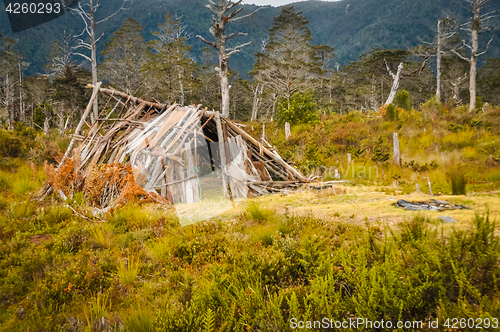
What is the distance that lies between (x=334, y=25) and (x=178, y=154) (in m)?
210

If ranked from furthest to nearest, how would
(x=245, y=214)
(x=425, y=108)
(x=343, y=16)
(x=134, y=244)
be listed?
(x=343, y=16)
(x=425, y=108)
(x=245, y=214)
(x=134, y=244)

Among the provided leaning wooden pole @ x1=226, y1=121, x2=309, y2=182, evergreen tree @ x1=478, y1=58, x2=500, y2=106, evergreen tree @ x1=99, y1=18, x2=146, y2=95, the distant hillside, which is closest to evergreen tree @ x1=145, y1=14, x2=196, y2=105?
evergreen tree @ x1=99, y1=18, x2=146, y2=95

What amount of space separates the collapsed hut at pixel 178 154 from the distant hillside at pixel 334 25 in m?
101

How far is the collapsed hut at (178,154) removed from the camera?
643 cm

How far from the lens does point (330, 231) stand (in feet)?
12.7

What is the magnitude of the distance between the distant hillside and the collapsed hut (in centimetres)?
10105

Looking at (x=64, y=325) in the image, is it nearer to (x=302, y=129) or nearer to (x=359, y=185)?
(x=359, y=185)

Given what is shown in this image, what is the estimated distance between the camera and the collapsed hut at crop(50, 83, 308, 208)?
643 centimetres

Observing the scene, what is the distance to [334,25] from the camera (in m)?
181

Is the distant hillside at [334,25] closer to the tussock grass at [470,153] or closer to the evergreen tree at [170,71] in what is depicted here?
the evergreen tree at [170,71]

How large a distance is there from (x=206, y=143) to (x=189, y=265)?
598cm

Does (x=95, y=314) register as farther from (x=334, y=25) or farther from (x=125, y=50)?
(x=334, y=25)

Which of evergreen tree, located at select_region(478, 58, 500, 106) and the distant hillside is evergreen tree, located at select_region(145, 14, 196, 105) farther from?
the distant hillside

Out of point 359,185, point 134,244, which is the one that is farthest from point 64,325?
point 359,185
